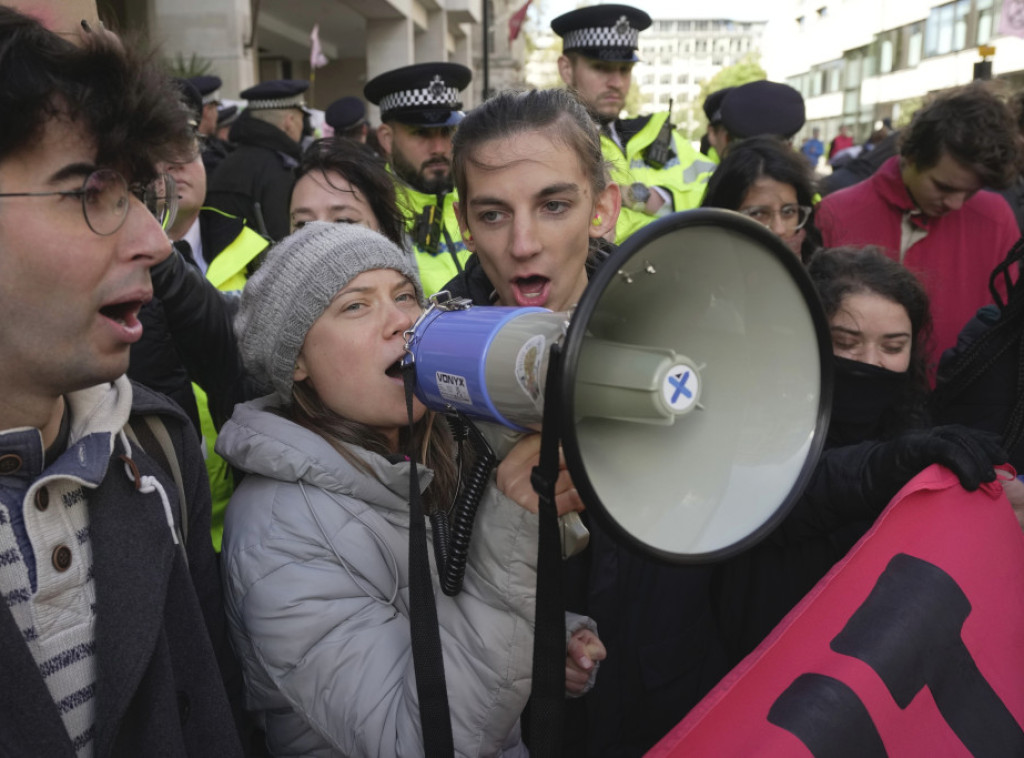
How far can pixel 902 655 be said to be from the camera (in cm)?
141

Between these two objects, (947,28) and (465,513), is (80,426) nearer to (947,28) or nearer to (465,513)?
(465,513)

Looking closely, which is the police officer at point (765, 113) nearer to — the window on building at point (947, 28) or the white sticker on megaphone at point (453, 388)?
the white sticker on megaphone at point (453, 388)

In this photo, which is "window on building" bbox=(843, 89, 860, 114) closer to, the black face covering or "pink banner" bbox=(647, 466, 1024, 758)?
the black face covering

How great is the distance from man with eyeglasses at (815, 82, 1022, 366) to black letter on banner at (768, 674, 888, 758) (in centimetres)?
216

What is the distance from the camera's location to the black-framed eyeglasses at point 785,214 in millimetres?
2951

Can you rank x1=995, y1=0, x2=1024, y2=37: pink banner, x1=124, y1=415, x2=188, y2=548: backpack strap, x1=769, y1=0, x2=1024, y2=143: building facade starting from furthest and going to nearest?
x1=769, y1=0, x2=1024, y2=143: building facade, x1=995, y1=0, x2=1024, y2=37: pink banner, x1=124, y1=415, x2=188, y2=548: backpack strap

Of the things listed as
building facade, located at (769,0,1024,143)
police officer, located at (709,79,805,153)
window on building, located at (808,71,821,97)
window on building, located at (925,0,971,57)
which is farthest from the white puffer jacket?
window on building, located at (808,71,821,97)

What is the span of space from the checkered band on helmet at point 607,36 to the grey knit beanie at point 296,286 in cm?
273

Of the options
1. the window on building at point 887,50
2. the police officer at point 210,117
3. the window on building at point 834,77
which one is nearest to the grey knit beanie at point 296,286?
the police officer at point 210,117

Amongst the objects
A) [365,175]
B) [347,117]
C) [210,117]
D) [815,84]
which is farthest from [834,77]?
[365,175]

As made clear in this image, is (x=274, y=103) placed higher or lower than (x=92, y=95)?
higher

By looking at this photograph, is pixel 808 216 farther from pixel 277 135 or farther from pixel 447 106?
pixel 277 135

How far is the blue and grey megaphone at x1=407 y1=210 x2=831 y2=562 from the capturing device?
1128 millimetres

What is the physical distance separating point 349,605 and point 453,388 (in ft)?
1.39
